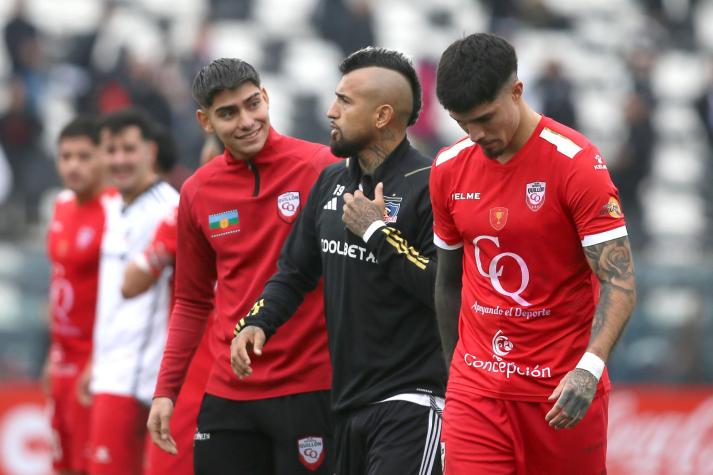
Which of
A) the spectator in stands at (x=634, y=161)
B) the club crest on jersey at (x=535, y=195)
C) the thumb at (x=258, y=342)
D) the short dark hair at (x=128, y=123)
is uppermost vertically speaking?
the spectator in stands at (x=634, y=161)

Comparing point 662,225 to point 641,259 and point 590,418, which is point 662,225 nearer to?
point 641,259

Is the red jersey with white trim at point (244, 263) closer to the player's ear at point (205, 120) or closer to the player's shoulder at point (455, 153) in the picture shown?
the player's ear at point (205, 120)

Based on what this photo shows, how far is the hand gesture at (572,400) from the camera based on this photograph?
5.56 meters

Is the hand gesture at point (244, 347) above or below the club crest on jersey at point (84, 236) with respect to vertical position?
below

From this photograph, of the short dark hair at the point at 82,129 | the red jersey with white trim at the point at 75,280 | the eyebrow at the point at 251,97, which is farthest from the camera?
the short dark hair at the point at 82,129

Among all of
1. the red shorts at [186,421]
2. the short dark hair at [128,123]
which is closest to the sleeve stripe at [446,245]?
the red shorts at [186,421]

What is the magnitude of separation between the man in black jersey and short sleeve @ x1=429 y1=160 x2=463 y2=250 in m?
0.20

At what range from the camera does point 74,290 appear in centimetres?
987

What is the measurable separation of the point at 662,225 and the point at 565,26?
5.26 metres

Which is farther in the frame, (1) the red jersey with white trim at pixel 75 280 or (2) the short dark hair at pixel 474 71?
(1) the red jersey with white trim at pixel 75 280

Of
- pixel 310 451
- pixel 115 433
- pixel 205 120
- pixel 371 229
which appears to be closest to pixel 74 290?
pixel 115 433

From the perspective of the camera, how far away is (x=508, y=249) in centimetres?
602

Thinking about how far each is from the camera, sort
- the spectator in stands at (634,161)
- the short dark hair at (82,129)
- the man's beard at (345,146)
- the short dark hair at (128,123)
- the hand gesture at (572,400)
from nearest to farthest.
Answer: the hand gesture at (572,400), the man's beard at (345,146), the short dark hair at (128,123), the short dark hair at (82,129), the spectator in stands at (634,161)

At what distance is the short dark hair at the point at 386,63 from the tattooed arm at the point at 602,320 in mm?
1530
